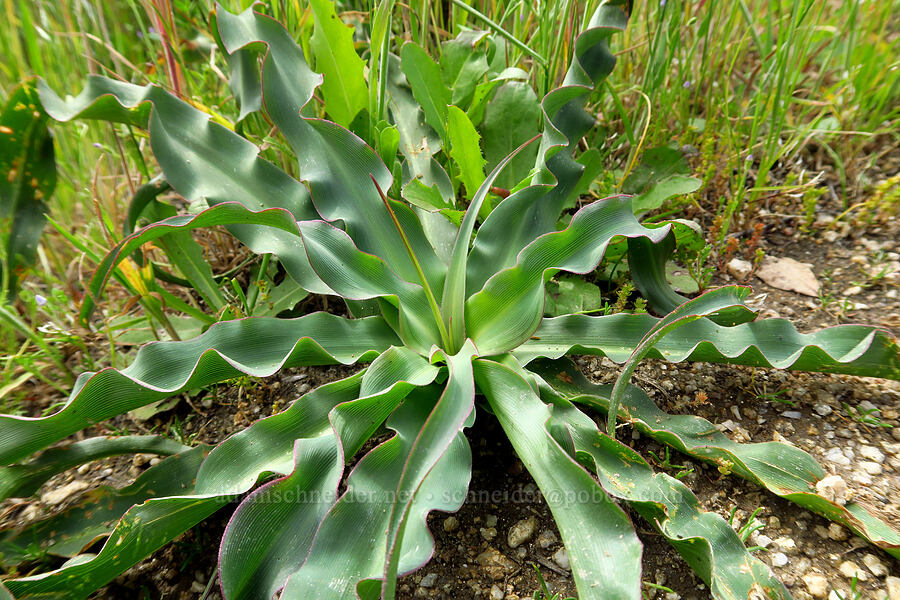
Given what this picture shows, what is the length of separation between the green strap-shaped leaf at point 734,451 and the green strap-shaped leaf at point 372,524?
0.36m

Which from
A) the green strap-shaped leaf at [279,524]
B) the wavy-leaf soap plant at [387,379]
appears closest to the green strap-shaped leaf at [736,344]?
the wavy-leaf soap plant at [387,379]

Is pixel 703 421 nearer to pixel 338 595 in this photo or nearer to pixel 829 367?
pixel 829 367

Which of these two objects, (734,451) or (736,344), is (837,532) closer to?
(734,451)

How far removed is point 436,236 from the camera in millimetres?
1377

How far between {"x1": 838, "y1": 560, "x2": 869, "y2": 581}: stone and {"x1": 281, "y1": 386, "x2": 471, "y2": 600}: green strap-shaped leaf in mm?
665

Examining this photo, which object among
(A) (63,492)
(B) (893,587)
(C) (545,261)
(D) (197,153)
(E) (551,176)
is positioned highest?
(D) (197,153)

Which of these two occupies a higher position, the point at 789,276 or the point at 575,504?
the point at 575,504

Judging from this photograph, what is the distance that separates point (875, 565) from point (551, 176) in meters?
0.93

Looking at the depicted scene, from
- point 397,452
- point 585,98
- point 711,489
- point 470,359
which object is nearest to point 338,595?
point 397,452

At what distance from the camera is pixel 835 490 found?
38.4 inches

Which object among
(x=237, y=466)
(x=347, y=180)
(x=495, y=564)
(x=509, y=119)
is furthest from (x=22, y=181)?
(x=495, y=564)

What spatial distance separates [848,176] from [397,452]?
1792 mm

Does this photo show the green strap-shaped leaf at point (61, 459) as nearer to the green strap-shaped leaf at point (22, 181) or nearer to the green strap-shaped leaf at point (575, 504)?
the green strap-shaped leaf at point (22, 181)

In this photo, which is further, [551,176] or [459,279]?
[551,176]
